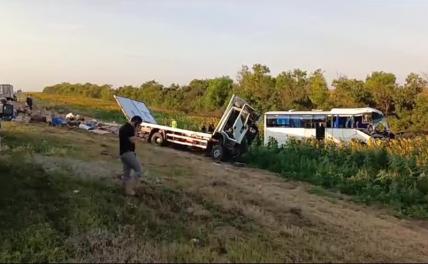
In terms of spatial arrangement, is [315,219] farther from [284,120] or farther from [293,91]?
[293,91]

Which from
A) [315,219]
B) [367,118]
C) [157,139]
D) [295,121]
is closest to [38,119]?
[157,139]

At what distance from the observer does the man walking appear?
37.3 feet

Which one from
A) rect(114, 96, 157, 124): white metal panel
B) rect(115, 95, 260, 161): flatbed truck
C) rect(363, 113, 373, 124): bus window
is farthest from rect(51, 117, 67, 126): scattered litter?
rect(363, 113, 373, 124): bus window

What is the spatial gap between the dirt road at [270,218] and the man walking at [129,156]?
30 cm

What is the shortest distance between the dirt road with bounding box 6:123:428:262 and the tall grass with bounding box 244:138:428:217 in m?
1.42

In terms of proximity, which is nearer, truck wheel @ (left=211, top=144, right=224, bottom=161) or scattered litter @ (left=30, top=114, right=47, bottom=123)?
truck wheel @ (left=211, top=144, right=224, bottom=161)

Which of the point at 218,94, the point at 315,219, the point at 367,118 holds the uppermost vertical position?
the point at 218,94

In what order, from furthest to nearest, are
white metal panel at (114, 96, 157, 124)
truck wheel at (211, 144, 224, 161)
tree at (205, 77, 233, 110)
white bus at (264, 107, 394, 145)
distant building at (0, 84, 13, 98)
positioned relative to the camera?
1. tree at (205, 77, 233, 110)
2. white bus at (264, 107, 394, 145)
3. distant building at (0, 84, 13, 98)
4. white metal panel at (114, 96, 157, 124)
5. truck wheel at (211, 144, 224, 161)

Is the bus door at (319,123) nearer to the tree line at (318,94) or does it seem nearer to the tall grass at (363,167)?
the tall grass at (363,167)

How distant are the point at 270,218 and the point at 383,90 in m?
45.3

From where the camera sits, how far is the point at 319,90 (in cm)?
5756

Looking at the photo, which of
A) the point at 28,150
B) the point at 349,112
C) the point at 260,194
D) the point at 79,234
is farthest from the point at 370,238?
the point at 349,112

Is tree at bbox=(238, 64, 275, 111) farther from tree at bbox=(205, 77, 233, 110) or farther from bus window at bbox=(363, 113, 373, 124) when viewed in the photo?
bus window at bbox=(363, 113, 373, 124)

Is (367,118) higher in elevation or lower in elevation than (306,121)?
higher
